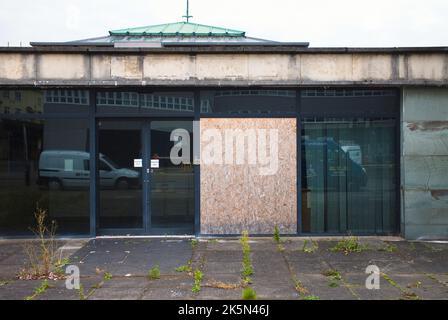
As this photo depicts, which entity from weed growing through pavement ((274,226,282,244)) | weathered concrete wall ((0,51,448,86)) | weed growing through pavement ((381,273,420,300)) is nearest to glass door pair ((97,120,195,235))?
weathered concrete wall ((0,51,448,86))

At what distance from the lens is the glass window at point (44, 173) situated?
10406mm

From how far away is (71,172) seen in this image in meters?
10.5

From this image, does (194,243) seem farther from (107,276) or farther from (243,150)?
(107,276)

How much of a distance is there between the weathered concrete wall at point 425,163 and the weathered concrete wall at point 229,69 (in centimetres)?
45

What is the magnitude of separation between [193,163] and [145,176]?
3.35 ft

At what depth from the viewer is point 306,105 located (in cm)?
1043

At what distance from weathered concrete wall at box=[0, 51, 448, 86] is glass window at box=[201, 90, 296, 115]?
0.39 metres

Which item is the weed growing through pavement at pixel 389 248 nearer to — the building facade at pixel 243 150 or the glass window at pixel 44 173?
the building facade at pixel 243 150

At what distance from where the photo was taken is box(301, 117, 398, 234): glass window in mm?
10523

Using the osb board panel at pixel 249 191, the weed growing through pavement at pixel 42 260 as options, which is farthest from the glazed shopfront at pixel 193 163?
the weed growing through pavement at pixel 42 260

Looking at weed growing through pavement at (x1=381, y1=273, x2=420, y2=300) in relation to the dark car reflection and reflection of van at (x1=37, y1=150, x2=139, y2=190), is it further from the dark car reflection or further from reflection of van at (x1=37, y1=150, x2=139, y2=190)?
reflection of van at (x1=37, y1=150, x2=139, y2=190)
